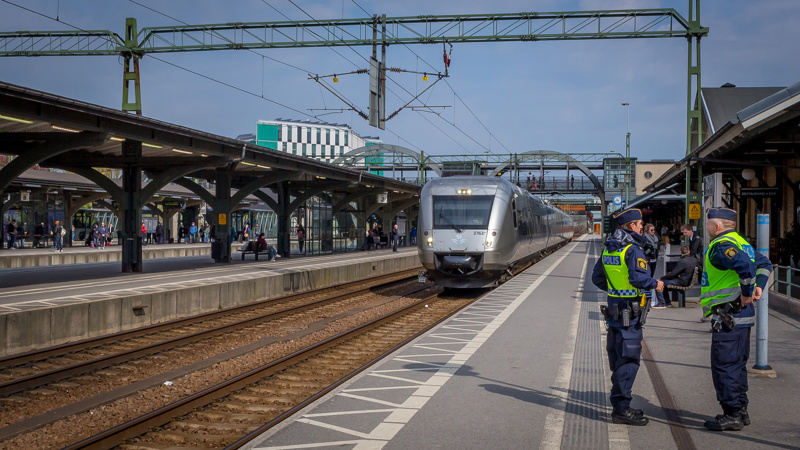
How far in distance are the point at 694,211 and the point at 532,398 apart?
44.9 ft

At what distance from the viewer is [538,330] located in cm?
1099

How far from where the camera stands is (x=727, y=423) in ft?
18.0

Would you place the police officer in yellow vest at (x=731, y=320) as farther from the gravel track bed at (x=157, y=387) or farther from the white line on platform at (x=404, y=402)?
the gravel track bed at (x=157, y=387)

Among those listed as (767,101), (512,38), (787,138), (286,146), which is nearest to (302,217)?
(512,38)

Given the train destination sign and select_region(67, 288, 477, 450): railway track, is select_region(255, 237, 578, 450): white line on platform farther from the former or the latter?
the train destination sign

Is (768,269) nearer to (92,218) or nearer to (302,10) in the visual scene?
(302,10)

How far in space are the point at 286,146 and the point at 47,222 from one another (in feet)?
284

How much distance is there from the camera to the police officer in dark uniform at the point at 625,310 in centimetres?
569

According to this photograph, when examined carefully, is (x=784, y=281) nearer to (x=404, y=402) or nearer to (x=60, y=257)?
(x=404, y=402)

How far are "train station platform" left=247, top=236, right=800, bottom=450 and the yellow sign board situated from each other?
7.75 meters

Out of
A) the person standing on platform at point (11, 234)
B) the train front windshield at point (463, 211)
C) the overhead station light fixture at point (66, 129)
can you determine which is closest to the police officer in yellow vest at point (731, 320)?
the train front windshield at point (463, 211)

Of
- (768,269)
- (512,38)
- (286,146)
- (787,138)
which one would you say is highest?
(286,146)

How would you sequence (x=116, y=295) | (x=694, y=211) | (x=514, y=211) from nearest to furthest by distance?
(x=116, y=295)
(x=514, y=211)
(x=694, y=211)

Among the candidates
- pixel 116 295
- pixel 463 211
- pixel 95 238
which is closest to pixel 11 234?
pixel 95 238
